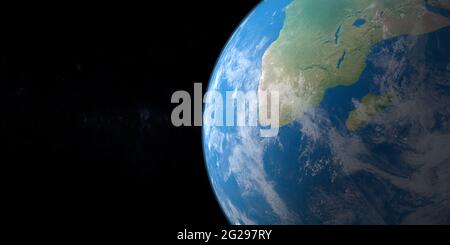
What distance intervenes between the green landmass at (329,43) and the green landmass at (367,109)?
0.98ft

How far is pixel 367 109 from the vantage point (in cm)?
378

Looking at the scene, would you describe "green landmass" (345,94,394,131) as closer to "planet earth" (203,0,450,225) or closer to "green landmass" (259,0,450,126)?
"planet earth" (203,0,450,225)

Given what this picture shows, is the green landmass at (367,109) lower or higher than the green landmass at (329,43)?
lower

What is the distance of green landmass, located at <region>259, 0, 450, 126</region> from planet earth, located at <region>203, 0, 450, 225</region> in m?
0.01

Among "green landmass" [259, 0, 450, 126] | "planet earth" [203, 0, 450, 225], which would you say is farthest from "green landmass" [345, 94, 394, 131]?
"green landmass" [259, 0, 450, 126]

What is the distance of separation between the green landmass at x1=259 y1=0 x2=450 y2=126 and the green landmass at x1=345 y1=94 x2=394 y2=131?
0.30 m

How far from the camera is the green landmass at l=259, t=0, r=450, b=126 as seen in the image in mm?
3914

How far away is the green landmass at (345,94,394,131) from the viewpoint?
373 centimetres

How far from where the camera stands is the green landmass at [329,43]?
12.8 feet

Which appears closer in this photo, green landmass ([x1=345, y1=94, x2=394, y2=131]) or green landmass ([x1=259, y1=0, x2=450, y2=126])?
green landmass ([x1=345, y1=94, x2=394, y2=131])

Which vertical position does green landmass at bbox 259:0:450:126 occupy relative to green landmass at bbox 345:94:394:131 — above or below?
above

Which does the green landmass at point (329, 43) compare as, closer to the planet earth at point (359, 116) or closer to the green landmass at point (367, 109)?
the planet earth at point (359, 116)

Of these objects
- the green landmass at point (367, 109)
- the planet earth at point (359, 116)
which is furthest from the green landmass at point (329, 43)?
the green landmass at point (367, 109)

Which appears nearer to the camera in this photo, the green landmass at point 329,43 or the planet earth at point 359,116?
the planet earth at point 359,116
